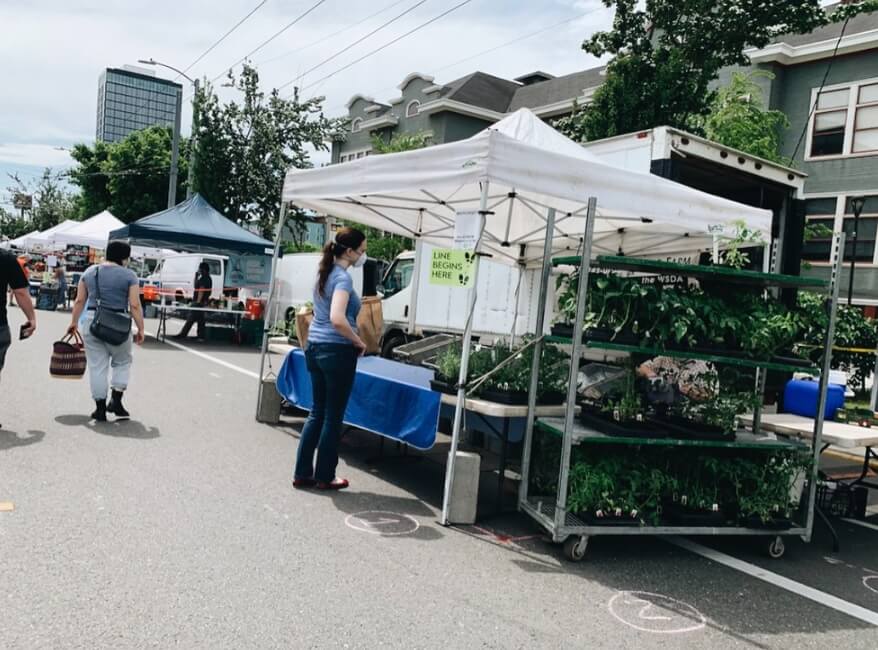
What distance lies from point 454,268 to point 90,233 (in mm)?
22029

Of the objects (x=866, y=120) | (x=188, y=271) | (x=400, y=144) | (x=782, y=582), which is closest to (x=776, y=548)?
Answer: (x=782, y=582)

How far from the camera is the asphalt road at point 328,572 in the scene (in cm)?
342

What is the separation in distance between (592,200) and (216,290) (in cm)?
1729

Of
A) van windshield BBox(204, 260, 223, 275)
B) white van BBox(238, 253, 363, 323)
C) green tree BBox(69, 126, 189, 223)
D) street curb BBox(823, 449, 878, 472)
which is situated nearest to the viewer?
street curb BBox(823, 449, 878, 472)

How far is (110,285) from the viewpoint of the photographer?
7230 millimetres

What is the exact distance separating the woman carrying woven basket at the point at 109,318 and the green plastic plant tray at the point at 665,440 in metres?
4.46

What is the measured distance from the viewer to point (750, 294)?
17.0 ft

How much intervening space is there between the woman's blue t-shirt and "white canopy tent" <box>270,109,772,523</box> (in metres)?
0.83

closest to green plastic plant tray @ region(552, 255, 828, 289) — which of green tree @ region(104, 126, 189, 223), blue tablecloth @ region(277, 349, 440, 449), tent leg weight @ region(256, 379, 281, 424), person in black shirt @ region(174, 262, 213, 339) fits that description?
blue tablecloth @ region(277, 349, 440, 449)

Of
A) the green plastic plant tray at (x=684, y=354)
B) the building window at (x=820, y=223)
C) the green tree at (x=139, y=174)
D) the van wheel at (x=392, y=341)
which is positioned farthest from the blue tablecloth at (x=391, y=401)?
the green tree at (x=139, y=174)

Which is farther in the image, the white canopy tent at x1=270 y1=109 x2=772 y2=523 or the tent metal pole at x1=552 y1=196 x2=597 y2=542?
the white canopy tent at x1=270 y1=109 x2=772 y2=523

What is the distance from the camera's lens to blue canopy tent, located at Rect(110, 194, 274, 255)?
16609 millimetres

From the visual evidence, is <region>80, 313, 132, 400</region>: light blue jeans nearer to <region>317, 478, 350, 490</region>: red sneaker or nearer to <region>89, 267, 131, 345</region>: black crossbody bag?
<region>89, 267, 131, 345</region>: black crossbody bag

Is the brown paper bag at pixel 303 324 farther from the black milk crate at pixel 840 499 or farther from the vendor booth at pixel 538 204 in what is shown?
the black milk crate at pixel 840 499
